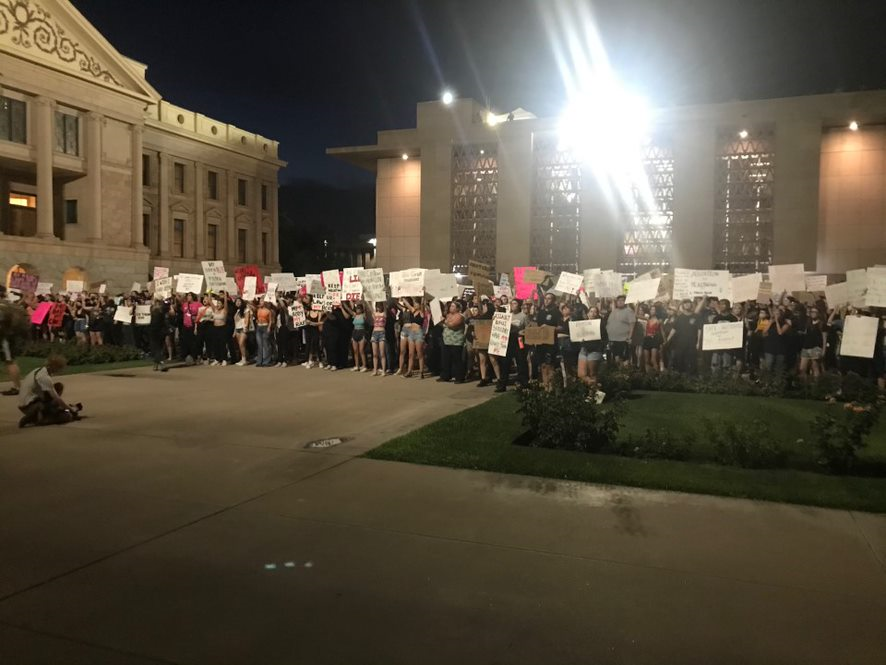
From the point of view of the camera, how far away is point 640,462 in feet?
25.8

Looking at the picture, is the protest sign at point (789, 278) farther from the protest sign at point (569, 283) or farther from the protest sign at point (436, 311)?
the protest sign at point (436, 311)

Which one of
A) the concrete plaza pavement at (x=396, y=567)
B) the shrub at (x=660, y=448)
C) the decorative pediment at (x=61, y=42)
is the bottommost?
the concrete plaza pavement at (x=396, y=567)

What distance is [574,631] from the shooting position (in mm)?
3930

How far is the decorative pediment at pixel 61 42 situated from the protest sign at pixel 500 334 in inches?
1527

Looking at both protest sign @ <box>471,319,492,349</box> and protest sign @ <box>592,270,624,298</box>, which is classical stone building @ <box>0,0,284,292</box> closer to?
protest sign @ <box>471,319,492,349</box>

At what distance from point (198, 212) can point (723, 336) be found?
2061 inches

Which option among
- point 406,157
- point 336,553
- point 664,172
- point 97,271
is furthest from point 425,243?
point 336,553

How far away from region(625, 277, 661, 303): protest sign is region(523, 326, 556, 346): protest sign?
2926 mm

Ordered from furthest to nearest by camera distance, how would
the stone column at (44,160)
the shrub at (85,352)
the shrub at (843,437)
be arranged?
the stone column at (44,160)
the shrub at (85,352)
the shrub at (843,437)

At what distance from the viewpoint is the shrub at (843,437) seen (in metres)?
7.38

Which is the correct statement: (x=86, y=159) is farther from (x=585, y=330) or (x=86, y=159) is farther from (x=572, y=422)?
(x=572, y=422)

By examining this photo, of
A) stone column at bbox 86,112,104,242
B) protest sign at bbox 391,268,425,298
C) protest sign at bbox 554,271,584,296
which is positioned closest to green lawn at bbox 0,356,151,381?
protest sign at bbox 391,268,425,298

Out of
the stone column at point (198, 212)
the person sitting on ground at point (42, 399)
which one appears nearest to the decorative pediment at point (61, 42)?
the stone column at point (198, 212)

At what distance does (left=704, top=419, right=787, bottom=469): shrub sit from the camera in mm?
7633
